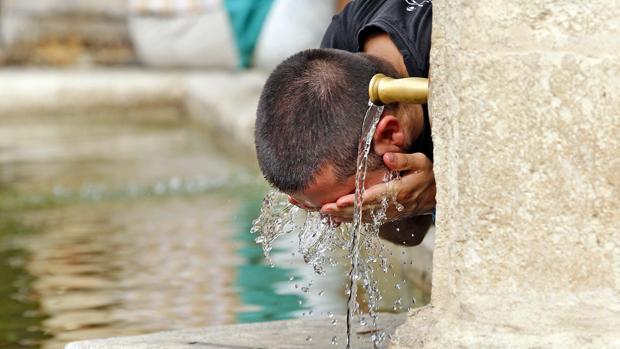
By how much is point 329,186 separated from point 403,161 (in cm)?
15

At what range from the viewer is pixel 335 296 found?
11.8 ft

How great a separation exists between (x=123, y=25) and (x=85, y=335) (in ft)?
24.8

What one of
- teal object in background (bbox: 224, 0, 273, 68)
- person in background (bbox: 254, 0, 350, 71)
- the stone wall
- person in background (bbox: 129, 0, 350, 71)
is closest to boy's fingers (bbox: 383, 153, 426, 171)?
person in background (bbox: 254, 0, 350, 71)

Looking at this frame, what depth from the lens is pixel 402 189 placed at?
2498 mm

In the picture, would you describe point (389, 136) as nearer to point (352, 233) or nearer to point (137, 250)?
point (352, 233)

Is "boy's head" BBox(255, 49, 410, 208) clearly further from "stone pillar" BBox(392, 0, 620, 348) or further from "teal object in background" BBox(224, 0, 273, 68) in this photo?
"teal object in background" BBox(224, 0, 273, 68)

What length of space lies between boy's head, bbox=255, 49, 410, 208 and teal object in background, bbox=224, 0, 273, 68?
4828mm

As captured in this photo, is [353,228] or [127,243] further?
[127,243]

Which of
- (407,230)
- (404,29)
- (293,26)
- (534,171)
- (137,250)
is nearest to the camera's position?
(534,171)

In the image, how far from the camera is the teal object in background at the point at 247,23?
24.1 feet

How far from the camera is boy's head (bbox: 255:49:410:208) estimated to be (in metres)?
2.46

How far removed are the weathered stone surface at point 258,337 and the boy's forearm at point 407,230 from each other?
0.18 metres

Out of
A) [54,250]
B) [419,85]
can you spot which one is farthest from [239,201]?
[419,85]

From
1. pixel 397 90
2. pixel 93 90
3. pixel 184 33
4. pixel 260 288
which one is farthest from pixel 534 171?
pixel 93 90
